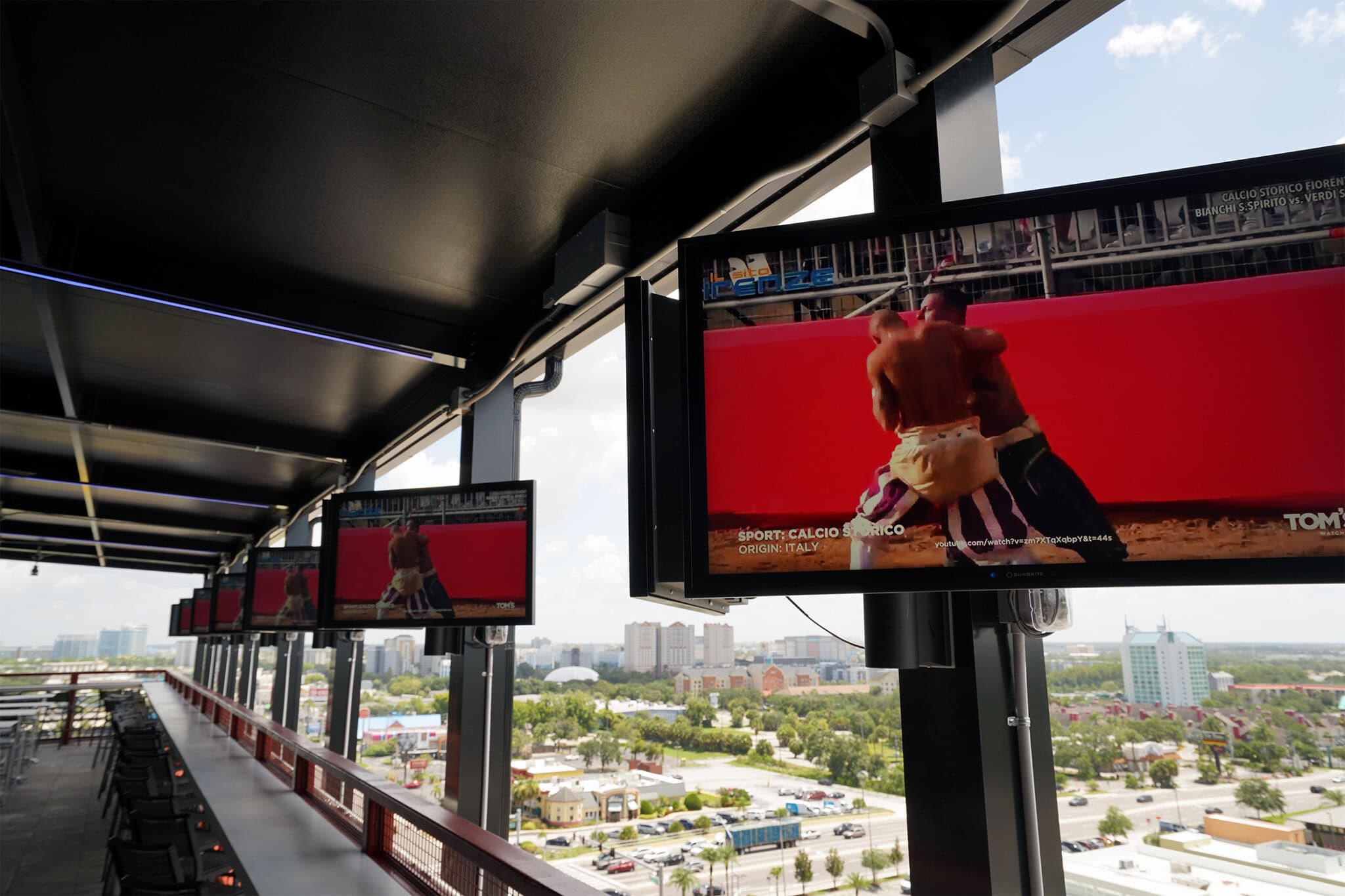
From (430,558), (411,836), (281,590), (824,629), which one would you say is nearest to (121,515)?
(281,590)

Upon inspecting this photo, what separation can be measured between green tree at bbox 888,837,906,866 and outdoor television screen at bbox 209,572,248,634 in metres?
9.25

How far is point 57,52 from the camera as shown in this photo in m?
2.55

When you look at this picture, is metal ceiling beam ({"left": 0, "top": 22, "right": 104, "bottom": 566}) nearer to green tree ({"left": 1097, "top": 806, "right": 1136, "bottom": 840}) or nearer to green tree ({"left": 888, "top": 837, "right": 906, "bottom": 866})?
green tree ({"left": 888, "top": 837, "right": 906, "bottom": 866})

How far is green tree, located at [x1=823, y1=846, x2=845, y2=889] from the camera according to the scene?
2.17 metres

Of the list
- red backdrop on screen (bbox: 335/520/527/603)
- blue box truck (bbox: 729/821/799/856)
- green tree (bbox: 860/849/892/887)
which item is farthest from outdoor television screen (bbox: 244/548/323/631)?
green tree (bbox: 860/849/892/887)

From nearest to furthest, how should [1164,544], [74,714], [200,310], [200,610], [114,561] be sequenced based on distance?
[1164,544] < [200,310] < [200,610] < [74,714] < [114,561]

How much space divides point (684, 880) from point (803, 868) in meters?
0.57

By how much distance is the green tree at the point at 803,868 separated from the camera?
226 cm

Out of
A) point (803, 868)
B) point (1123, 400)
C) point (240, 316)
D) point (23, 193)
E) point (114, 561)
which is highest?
point (23, 193)

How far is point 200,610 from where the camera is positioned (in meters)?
12.7

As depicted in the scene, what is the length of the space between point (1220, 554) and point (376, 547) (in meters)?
3.98

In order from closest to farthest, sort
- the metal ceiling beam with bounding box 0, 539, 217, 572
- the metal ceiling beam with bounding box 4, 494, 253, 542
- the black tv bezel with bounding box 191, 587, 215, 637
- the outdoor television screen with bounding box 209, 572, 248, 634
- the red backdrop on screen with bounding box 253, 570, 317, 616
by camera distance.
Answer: the red backdrop on screen with bounding box 253, 570, 317, 616 < the outdoor television screen with bounding box 209, 572, 248, 634 < the metal ceiling beam with bounding box 4, 494, 253, 542 < the black tv bezel with bounding box 191, 587, 215, 637 < the metal ceiling beam with bounding box 0, 539, 217, 572

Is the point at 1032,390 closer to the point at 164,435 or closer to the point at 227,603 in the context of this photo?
the point at 164,435

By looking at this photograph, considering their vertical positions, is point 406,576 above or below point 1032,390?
below
